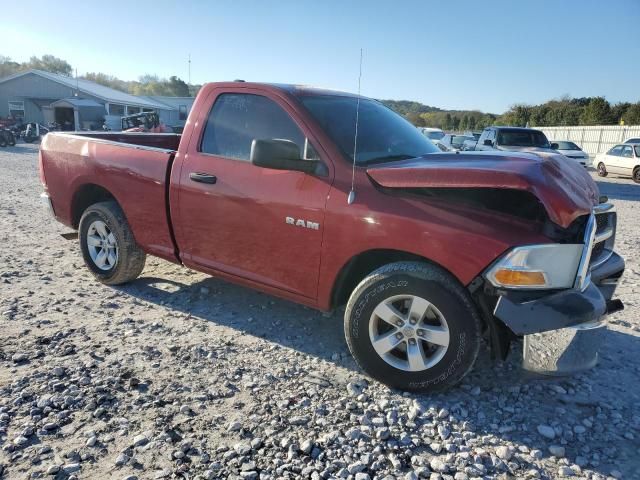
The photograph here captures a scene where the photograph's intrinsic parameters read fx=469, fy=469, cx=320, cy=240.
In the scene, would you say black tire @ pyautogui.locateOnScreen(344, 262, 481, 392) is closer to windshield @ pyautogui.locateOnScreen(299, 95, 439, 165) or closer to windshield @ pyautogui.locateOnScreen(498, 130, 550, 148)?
windshield @ pyautogui.locateOnScreen(299, 95, 439, 165)

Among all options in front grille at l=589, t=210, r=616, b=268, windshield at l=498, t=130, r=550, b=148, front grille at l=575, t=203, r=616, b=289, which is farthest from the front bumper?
windshield at l=498, t=130, r=550, b=148

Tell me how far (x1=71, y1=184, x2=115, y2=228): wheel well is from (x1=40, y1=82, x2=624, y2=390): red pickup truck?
13.7 inches

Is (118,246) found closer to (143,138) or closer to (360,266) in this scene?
(143,138)

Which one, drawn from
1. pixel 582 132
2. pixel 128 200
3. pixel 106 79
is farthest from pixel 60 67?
pixel 128 200

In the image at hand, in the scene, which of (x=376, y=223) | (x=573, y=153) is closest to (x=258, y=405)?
(x=376, y=223)

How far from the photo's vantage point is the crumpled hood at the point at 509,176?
265 cm

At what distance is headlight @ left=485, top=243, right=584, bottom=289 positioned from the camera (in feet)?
8.72

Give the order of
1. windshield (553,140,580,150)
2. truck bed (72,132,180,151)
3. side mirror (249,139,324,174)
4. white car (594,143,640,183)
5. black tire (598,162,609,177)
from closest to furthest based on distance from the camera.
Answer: side mirror (249,139,324,174), truck bed (72,132,180,151), white car (594,143,640,183), windshield (553,140,580,150), black tire (598,162,609,177)

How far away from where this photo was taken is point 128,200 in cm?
441

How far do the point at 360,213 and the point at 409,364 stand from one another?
1035mm

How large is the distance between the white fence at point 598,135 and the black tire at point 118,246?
102 ft

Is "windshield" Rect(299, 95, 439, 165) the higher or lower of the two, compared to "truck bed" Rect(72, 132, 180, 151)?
higher

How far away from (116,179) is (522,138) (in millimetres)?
12652

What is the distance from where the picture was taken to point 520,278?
2.69 metres
